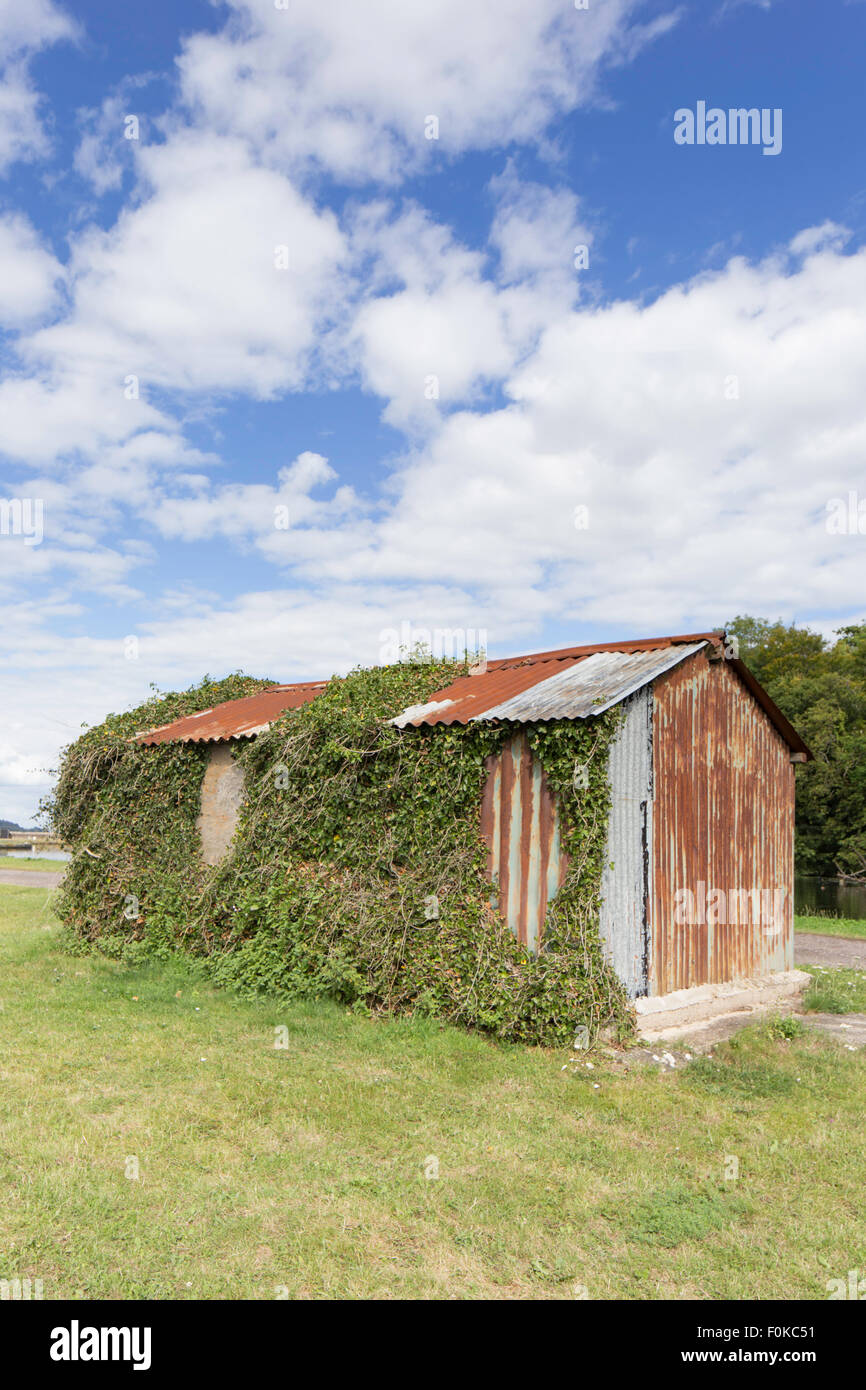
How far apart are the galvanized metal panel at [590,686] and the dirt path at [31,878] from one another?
18243 millimetres

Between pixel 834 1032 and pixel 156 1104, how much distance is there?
6.93 meters

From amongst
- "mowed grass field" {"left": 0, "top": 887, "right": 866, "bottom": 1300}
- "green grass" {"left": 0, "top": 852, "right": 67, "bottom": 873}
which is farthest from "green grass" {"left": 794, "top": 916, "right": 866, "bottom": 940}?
"green grass" {"left": 0, "top": 852, "right": 67, "bottom": 873}

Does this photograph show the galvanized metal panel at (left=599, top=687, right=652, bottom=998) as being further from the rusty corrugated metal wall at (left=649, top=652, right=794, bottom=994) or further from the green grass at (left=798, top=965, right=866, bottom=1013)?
the green grass at (left=798, top=965, right=866, bottom=1013)

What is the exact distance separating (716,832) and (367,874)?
13.3ft

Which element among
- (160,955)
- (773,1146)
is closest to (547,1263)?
(773,1146)

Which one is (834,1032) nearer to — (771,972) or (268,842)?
(771,972)

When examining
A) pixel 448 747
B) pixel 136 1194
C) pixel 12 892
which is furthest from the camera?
pixel 12 892

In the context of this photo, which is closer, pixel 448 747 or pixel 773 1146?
pixel 773 1146

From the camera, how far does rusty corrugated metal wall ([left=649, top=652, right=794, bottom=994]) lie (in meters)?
8.73

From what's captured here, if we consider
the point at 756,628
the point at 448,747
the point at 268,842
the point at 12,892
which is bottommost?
the point at 12,892

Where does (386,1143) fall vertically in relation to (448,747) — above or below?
below

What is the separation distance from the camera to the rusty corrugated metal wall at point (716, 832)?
873cm

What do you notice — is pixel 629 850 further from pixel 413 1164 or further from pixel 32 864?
pixel 32 864

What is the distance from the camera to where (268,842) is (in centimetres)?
1056
